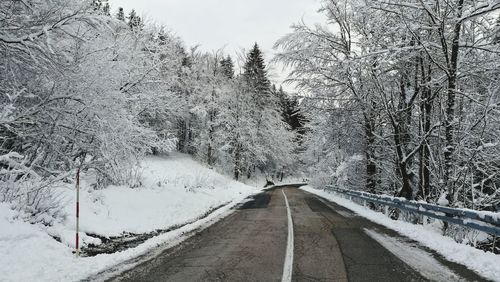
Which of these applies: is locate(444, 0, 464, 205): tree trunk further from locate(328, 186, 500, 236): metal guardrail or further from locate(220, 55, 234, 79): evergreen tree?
locate(220, 55, 234, 79): evergreen tree

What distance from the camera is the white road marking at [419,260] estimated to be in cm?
664

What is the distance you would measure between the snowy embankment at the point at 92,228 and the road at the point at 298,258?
75 cm

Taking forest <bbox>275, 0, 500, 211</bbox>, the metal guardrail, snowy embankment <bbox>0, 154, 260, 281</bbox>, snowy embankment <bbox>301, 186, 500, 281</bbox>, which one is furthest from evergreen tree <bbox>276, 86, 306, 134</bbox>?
snowy embankment <bbox>301, 186, 500, 281</bbox>

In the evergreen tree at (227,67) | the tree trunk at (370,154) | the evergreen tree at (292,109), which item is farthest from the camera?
the evergreen tree at (227,67)

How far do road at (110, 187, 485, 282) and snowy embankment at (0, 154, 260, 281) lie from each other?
2.48ft

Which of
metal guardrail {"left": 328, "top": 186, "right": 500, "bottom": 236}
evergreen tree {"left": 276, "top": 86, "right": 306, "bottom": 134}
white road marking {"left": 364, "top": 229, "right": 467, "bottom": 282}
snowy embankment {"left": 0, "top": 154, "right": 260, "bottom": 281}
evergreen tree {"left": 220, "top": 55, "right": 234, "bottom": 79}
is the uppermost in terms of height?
evergreen tree {"left": 220, "top": 55, "right": 234, "bottom": 79}

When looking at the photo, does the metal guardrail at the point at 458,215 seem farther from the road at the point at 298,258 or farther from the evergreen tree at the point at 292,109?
the evergreen tree at the point at 292,109

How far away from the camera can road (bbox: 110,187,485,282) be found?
6598 mm

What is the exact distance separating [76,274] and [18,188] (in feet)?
12.3

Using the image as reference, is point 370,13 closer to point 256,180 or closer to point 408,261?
point 408,261

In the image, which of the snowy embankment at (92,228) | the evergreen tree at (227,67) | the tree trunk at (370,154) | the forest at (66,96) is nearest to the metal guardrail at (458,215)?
the tree trunk at (370,154)

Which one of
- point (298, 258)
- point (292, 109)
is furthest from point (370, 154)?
point (292, 109)

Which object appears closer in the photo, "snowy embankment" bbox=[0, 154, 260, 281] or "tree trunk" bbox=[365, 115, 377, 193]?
"snowy embankment" bbox=[0, 154, 260, 281]

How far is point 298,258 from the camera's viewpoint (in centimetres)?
788
